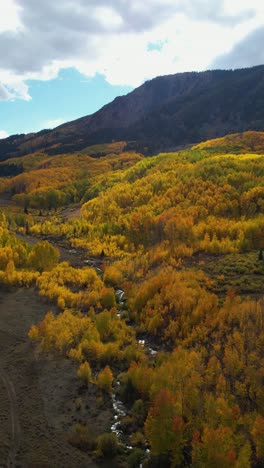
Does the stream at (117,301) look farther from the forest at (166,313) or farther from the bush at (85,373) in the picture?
the bush at (85,373)

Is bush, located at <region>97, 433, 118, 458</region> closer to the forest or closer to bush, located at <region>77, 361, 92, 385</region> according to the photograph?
the forest

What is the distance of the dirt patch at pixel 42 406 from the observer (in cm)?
3383

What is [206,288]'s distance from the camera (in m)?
61.2

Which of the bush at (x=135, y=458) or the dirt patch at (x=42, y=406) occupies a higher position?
the dirt patch at (x=42, y=406)

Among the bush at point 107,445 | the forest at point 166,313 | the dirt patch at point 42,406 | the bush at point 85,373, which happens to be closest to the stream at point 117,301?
the forest at point 166,313

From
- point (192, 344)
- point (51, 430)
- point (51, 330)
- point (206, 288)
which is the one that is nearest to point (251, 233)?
point (206, 288)

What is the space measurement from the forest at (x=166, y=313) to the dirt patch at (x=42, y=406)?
3.15 ft

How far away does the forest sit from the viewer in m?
34.1

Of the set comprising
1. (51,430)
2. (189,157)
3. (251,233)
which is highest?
(189,157)

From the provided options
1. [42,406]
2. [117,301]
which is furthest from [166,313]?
[42,406]

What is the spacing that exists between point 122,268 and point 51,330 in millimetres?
27937

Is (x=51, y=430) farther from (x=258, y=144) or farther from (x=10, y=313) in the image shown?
(x=258, y=144)

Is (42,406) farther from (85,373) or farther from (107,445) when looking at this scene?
(107,445)

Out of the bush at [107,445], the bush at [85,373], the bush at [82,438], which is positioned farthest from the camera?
the bush at [85,373]
